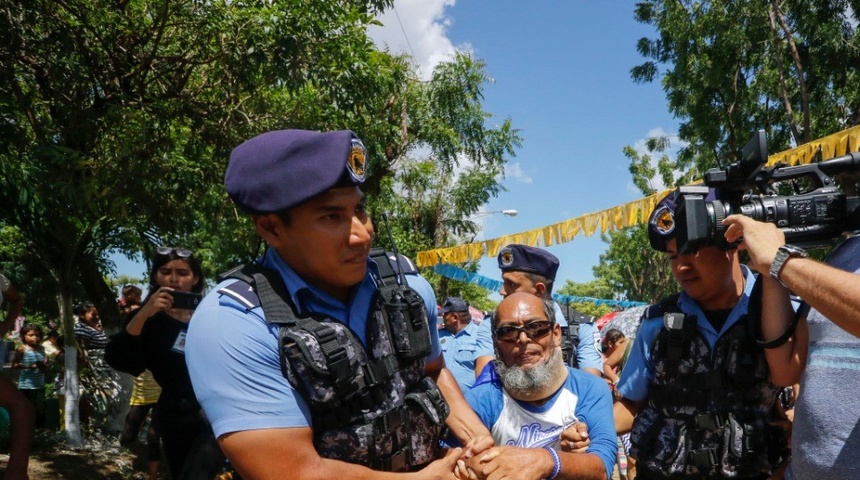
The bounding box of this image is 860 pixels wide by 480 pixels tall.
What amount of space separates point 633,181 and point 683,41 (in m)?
12.3

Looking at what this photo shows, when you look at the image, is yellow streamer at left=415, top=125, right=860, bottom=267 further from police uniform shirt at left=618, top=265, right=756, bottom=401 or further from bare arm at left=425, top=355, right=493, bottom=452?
bare arm at left=425, top=355, right=493, bottom=452

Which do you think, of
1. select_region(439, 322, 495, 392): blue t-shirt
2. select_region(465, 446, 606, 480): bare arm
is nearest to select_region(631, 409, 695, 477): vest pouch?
select_region(465, 446, 606, 480): bare arm

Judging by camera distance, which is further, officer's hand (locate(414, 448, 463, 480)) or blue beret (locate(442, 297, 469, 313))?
blue beret (locate(442, 297, 469, 313))

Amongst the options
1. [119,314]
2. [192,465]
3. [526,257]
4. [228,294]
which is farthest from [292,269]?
[119,314]

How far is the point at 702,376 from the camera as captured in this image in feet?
8.28

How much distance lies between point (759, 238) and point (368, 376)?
119 cm

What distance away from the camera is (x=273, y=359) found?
1.59 metres

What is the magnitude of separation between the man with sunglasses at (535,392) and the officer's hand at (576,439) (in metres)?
0.06

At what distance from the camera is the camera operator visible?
1.70 metres

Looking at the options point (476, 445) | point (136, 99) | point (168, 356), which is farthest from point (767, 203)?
point (136, 99)

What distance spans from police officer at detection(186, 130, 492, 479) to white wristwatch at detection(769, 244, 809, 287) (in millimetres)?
980

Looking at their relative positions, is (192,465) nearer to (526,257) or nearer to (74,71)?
(526,257)

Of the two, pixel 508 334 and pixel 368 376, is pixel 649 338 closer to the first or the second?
pixel 508 334

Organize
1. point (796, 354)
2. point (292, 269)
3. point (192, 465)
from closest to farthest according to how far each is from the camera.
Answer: point (292, 269) < point (796, 354) < point (192, 465)
